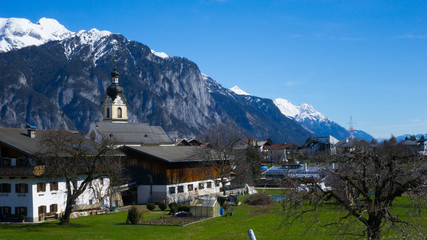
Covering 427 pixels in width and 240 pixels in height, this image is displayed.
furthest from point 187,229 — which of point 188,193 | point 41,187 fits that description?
point 188,193

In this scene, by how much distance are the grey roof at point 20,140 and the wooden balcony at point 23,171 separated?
158 centimetres

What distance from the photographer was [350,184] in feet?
60.9

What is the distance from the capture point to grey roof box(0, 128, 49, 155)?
47656mm

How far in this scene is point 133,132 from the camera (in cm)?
10144

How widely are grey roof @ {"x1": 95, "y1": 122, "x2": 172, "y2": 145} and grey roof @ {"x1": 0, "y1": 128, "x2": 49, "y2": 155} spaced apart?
135 feet

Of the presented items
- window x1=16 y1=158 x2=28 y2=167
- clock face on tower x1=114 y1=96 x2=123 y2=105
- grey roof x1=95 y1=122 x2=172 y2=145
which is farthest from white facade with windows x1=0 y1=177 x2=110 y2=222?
clock face on tower x1=114 y1=96 x2=123 y2=105

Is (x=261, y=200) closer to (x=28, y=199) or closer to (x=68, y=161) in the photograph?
(x=68, y=161)

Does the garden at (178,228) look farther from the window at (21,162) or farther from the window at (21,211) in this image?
the window at (21,162)

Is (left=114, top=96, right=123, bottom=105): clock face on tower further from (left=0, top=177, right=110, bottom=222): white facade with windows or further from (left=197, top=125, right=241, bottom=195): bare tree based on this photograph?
(left=0, top=177, right=110, bottom=222): white facade with windows

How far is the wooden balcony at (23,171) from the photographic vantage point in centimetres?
4606

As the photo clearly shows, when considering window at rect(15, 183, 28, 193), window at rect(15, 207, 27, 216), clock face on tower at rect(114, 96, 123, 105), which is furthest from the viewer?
clock face on tower at rect(114, 96, 123, 105)

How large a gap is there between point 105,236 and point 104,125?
68258 mm

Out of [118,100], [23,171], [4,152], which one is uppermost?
[118,100]

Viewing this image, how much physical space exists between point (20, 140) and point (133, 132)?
167ft
